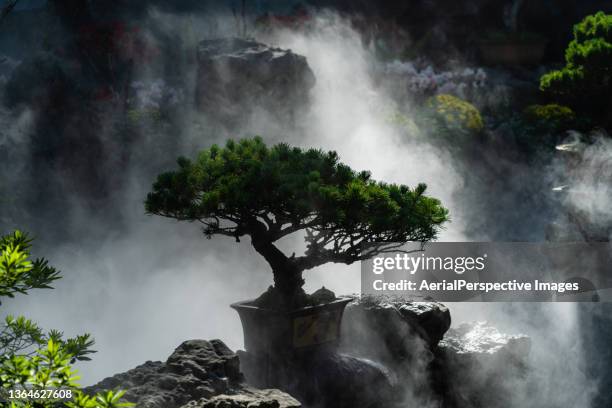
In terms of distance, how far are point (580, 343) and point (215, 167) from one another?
16.7ft

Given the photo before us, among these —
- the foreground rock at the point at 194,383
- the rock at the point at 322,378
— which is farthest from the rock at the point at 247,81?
the foreground rock at the point at 194,383

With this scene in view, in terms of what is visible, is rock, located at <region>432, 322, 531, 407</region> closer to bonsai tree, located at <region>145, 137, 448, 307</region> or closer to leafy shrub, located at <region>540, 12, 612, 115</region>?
bonsai tree, located at <region>145, 137, 448, 307</region>

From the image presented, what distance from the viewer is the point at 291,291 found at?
5125mm

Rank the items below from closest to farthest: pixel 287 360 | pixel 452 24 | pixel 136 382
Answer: pixel 136 382, pixel 287 360, pixel 452 24

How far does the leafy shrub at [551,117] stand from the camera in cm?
1403

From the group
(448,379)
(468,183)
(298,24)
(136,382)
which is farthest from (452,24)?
(136,382)

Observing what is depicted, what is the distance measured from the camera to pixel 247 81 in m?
12.8

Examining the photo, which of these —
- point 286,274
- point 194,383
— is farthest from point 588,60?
point 194,383

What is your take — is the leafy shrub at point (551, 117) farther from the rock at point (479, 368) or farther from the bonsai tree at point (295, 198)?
the bonsai tree at point (295, 198)

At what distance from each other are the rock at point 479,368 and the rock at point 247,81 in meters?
7.78

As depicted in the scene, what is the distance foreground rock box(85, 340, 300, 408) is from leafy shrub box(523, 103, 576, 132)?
1116 centimetres

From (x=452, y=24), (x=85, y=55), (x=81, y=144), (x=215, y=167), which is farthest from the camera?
(x=452, y=24)

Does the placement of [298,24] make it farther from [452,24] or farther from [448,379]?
[448,379]

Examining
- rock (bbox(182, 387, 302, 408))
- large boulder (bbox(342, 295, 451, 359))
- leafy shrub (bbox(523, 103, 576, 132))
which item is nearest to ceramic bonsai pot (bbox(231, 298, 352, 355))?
large boulder (bbox(342, 295, 451, 359))
